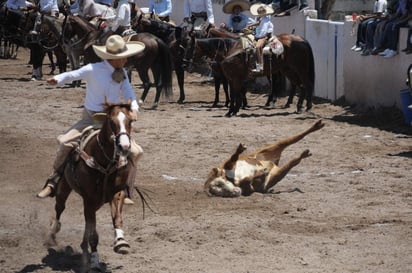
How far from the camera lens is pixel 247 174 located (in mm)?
11117

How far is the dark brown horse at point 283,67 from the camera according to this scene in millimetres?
19078

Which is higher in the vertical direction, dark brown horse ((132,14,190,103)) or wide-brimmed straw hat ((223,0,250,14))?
wide-brimmed straw hat ((223,0,250,14))

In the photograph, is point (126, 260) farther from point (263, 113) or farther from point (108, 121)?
point (263, 113)

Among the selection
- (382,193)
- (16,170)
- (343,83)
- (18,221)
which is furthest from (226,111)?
(18,221)

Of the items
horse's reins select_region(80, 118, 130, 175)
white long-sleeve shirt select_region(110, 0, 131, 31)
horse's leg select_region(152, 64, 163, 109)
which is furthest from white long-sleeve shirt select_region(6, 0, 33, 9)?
horse's reins select_region(80, 118, 130, 175)

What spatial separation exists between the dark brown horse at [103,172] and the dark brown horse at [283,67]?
10459 millimetres

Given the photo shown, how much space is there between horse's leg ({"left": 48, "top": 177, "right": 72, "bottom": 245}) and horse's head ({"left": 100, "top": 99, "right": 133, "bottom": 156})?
1.18 metres

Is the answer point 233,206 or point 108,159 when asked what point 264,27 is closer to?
point 233,206

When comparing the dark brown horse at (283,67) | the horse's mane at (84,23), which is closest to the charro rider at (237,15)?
the dark brown horse at (283,67)

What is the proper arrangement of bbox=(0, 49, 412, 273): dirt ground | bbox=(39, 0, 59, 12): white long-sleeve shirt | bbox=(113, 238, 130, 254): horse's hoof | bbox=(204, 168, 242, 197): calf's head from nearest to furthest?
bbox=(113, 238, 130, 254): horse's hoof < bbox=(0, 49, 412, 273): dirt ground < bbox=(204, 168, 242, 197): calf's head < bbox=(39, 0, 59, 12): white long-sleeve shirt

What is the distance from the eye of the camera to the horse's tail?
20281 millimetres

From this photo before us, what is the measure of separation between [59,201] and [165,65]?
11343 mm

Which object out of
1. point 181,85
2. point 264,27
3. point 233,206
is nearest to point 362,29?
point 264,27

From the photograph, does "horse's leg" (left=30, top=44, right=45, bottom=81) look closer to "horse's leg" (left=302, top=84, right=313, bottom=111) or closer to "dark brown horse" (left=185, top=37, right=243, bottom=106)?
"dark brown horse" (left=185, top=37, right=243, bottom=106)
